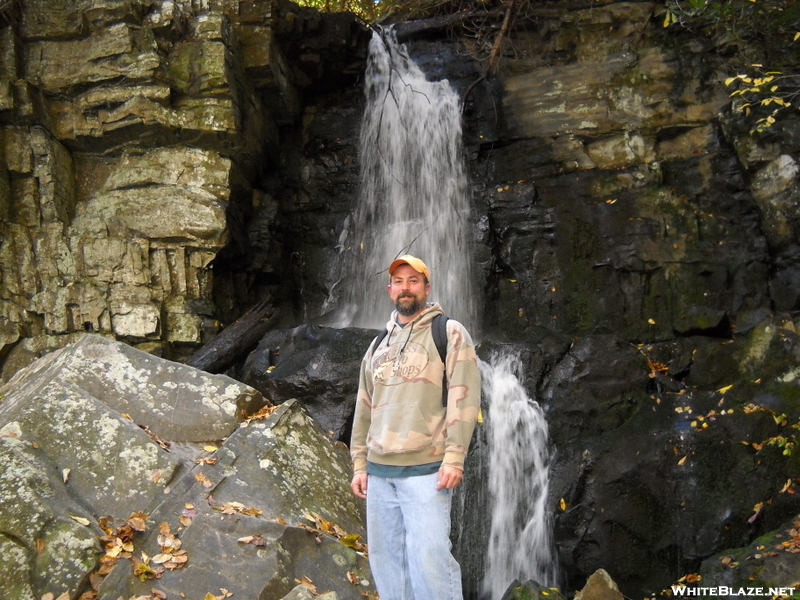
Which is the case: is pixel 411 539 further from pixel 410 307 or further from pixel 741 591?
pixel 741 591

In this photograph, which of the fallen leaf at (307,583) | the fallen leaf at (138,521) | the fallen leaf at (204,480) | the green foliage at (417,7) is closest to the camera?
the fallen leaf at (307,583)

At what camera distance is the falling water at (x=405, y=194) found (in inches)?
389

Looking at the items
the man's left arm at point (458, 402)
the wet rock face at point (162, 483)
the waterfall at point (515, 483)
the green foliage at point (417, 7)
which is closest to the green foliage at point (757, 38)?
the green foliage at point (417, 7)

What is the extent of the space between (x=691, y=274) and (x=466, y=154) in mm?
3930

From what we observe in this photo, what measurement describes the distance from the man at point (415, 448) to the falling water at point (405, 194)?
20.4 feet

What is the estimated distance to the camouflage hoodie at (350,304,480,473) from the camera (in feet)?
9.93

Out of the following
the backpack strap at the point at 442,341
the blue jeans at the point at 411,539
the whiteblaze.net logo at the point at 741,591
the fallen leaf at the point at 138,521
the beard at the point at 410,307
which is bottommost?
the whiteblaze.net logo at the point at 741,591

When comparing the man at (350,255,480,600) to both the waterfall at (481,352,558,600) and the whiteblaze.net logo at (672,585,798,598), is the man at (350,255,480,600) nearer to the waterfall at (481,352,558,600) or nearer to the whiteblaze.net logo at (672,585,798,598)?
the whiteblaze.net logo at (672,585,798,598)

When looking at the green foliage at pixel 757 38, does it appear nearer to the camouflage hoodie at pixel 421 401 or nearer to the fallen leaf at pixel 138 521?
the camouflage hoodie at pixel 421 401

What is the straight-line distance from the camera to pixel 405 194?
35.2 ft

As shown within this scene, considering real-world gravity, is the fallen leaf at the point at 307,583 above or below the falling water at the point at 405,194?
below

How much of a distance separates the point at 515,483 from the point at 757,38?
7.60 m

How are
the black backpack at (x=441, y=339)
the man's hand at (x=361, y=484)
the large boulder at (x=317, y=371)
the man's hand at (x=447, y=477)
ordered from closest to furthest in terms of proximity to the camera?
the man's hand at (x=447, y=477)
the black backpack at (x=441, y=339)
the man's hand at (x=361, y=484)
the large boulder at (x=317, y=371)

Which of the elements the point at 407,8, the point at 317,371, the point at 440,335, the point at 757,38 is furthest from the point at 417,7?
the point at 440,335
